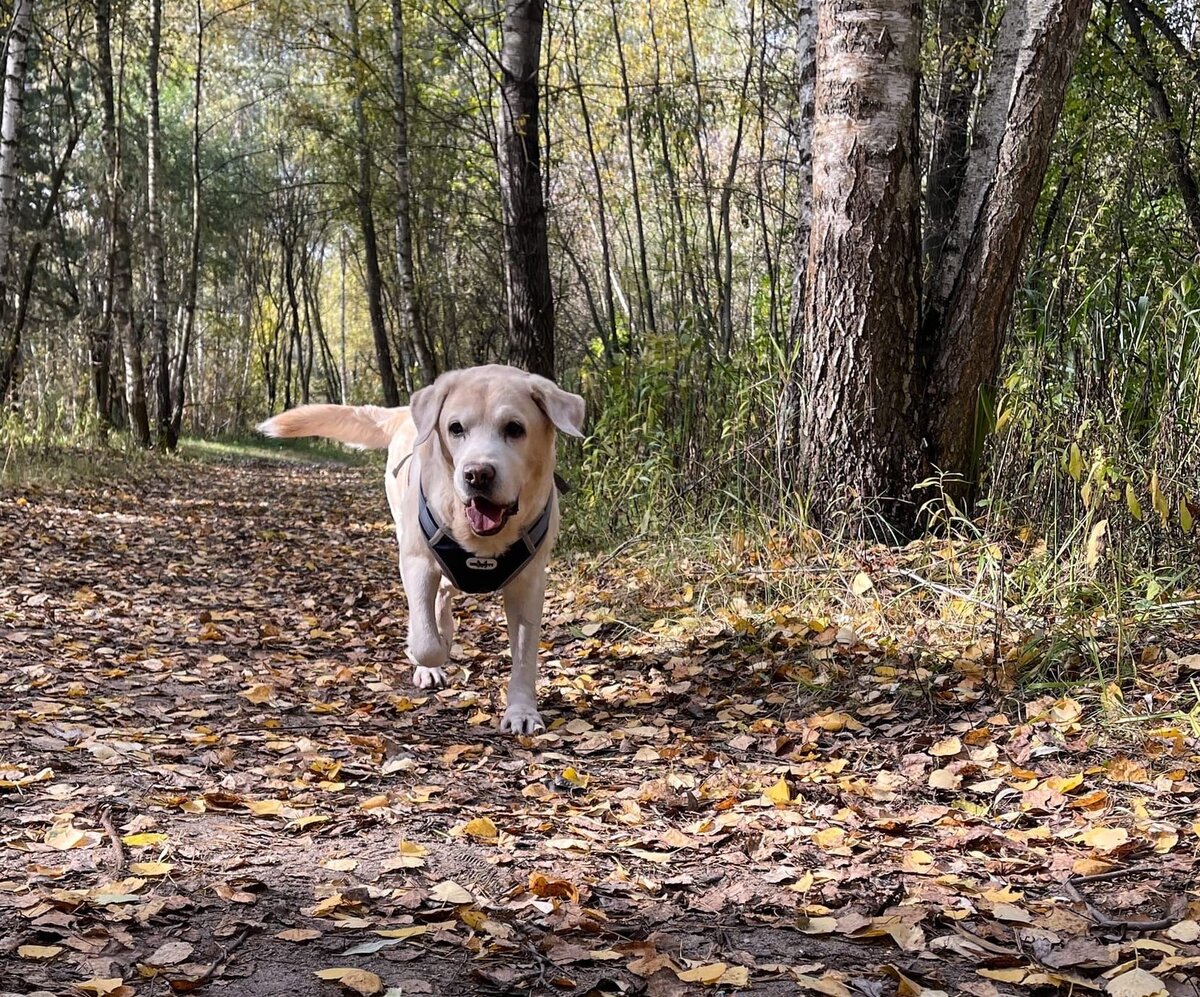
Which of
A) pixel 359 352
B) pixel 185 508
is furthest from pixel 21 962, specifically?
Result: pixel 359 352

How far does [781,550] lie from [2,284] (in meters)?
9.86

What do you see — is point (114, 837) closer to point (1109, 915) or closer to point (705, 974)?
point (705, 974)

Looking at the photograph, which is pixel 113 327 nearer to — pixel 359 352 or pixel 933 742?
pixel 933 742

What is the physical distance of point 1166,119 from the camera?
7613 millimetres

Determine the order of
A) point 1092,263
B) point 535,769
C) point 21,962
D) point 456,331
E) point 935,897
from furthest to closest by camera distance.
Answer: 1. point 456,331
2. point 1092,263
3. point 535,769
4. point 935,897
5. point 21,962

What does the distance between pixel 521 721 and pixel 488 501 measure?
967 mm

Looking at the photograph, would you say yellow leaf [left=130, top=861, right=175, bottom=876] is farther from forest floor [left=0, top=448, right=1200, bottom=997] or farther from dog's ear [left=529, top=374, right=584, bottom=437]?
dog's ear [left=529, top=374, right=584, bottom=437]

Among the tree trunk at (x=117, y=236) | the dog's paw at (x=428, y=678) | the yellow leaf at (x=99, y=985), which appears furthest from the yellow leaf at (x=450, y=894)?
the tree trunk at (x=117, y=236)

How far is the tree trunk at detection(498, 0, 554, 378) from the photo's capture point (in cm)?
945

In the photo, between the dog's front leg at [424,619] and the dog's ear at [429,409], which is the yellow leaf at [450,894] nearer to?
the dog's front leg at [424,619]

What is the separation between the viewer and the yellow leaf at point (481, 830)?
130 inches

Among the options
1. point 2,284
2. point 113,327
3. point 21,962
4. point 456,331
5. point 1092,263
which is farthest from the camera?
point 456,331

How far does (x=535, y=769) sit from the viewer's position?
4.11m

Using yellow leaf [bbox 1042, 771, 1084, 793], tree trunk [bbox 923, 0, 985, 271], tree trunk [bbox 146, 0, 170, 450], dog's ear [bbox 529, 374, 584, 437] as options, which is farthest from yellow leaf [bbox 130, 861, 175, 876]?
tree trunk [bbox 146, 0, 170, 450]
